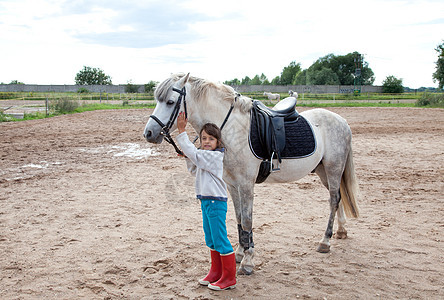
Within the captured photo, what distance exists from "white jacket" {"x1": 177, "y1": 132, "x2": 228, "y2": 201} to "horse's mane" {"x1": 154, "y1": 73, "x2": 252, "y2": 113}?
1.52 feet

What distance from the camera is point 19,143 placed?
1062 cm

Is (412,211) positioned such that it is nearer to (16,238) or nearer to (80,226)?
(80,226)

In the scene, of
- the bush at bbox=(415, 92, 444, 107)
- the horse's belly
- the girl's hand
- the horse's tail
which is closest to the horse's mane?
the girl's hand

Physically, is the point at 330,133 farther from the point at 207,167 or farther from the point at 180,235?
the point at 180,235

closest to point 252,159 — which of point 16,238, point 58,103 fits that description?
point 16,238

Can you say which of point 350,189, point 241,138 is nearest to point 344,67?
point 350,189

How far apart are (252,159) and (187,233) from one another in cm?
162

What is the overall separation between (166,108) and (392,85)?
192 feet

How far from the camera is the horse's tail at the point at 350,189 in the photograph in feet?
13.9

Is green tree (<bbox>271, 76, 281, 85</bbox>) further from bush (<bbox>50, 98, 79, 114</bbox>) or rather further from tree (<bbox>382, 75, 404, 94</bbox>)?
bush (<bbox>50, 98, 79, 114</bbox>)

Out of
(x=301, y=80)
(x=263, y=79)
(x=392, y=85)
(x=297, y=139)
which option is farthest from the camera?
(x=263, y=79)

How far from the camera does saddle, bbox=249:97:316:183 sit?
337 centimetres

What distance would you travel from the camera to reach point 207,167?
2854 millimetres

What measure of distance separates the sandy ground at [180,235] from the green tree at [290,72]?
66.1m
